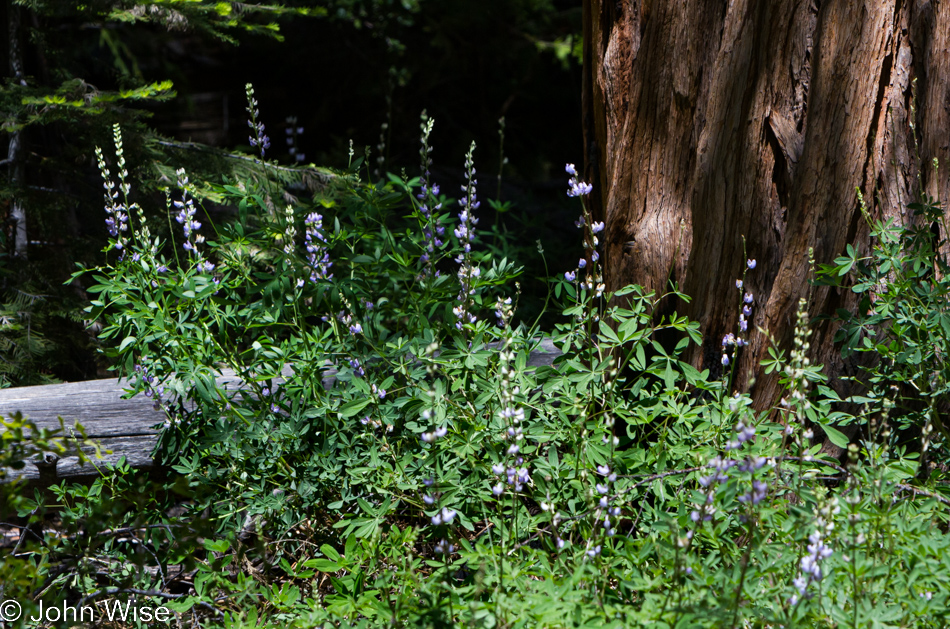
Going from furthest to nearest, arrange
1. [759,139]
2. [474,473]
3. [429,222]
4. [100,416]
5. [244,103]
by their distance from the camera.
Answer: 1. [244,103]
2. [100,416]
3. [429,222]
4. [759,139]
5. [474,473]

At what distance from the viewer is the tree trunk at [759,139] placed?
8.36 ft

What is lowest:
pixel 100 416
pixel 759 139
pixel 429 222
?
pixel 100 416

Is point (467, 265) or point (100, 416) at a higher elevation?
point (467, 265)

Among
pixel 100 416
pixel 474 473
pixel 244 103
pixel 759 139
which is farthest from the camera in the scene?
pixel 244 103

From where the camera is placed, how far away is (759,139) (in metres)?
2.66

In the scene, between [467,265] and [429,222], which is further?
[429,222]

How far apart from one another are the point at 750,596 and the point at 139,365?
2.23 metres

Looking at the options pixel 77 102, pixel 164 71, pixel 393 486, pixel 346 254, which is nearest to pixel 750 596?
pixel 393 486

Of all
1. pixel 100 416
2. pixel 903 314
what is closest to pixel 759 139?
pixel 903 314

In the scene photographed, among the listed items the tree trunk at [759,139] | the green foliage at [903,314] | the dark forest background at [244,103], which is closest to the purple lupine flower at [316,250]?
the dark forest background at [244,103]

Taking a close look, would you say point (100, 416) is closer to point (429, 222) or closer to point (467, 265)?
point (429, 222)

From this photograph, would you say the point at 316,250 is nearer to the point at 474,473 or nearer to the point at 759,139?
the point at 474,473

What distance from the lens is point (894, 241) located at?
252 cm

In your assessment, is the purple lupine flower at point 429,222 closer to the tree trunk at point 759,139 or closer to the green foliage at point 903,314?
the tree trunk at point 759,139
